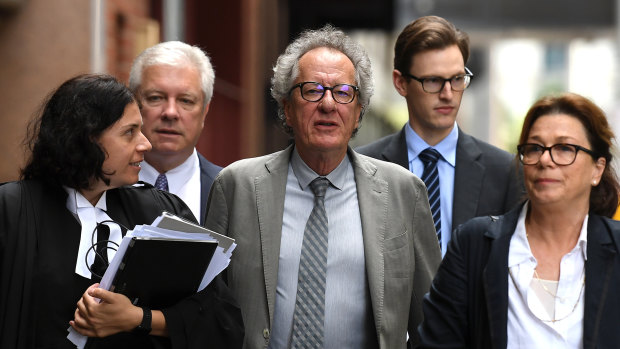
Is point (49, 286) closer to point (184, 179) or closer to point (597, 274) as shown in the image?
point (184, 179)

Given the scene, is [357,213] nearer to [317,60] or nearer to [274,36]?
[317,60]

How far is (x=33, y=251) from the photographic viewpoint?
3.49 meters

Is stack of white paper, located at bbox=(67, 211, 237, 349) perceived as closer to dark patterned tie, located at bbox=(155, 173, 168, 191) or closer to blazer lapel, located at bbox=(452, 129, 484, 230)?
dark patterned tie, located at bbox=(155, 173, 168, 191)

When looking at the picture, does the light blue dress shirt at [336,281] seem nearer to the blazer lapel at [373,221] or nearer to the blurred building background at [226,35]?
the blazer lapel at [373,221]

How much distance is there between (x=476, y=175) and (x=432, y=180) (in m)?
0.22

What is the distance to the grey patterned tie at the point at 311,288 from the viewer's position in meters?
4.02

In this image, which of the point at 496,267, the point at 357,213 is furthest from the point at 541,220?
the point at 357,213

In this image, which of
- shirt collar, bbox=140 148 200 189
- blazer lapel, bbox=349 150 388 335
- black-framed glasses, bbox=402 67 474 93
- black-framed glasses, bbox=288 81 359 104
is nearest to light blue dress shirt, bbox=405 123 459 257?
black-framed glasses, bbox=402 67 474 93

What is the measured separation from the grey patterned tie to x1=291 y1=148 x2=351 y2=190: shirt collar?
0.18 m

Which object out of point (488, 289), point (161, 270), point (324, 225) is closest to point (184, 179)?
point (324, 225)

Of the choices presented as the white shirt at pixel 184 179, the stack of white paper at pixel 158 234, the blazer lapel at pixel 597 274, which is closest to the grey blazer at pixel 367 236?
the stack of white paper at pixel 158 234

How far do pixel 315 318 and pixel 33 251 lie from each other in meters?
1.15

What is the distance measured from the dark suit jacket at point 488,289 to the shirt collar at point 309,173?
0.63 metres

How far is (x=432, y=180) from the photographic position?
506 centimetres
